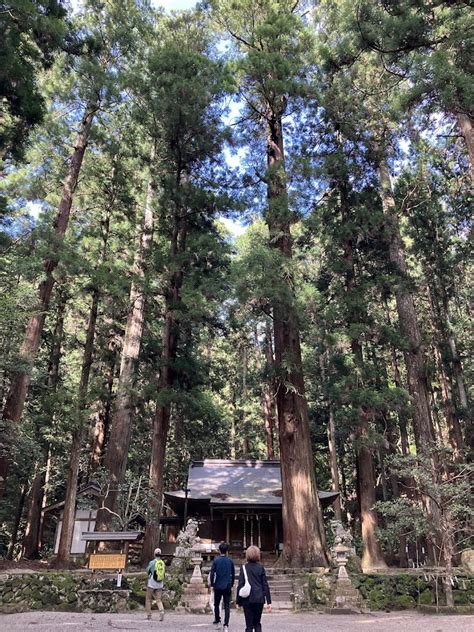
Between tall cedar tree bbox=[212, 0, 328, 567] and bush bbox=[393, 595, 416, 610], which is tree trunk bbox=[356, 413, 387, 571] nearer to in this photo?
tall cedar tree bbox=[212, 0, 328, 567]

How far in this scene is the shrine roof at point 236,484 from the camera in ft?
51.9

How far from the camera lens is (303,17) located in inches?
549

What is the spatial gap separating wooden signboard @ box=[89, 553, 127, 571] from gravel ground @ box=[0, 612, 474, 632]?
70cm

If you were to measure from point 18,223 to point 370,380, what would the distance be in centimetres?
1022

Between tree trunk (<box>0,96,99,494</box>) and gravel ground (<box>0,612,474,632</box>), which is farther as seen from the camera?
tree trunk (<box>0,96,99,494</box>)

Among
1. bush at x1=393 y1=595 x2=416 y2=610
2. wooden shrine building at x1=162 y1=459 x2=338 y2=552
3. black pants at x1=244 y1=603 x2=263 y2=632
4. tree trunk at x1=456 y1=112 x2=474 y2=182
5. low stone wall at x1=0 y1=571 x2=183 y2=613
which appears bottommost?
bush at x1=393 y1=595 x2=416 y2=610

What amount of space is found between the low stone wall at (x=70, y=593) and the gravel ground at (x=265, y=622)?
43 centimetres

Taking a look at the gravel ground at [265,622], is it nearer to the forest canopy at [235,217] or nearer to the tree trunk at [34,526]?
the forest canopy at [235,217]

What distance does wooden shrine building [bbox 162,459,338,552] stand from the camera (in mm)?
15688

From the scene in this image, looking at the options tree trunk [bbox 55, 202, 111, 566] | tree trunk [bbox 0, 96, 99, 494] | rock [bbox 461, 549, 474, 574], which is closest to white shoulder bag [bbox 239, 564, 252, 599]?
tree trunk [bbox 0, 96, 99, 494]

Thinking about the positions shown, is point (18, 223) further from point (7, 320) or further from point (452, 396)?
point (452, 396)

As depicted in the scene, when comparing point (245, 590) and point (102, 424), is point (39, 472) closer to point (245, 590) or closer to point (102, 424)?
point (102, 424)

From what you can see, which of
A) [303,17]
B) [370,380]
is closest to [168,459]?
[370,380]

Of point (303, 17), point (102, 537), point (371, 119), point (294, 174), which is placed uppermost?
point (303, 17)
